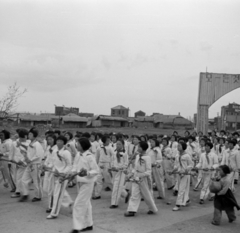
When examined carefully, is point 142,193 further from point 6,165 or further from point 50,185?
point 6,165

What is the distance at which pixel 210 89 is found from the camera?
19281 millimetres

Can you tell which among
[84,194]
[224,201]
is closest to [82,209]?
[84,194]

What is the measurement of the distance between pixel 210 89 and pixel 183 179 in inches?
500

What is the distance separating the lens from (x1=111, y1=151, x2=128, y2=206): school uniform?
745cm

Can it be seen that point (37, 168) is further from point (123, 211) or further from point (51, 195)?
point (123, 211)

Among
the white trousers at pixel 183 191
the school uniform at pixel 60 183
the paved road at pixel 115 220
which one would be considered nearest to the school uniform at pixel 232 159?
the paved road at pixel 115 220

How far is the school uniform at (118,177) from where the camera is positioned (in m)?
7.45

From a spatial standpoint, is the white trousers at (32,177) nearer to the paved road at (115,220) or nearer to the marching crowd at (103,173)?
the marching crowd at (103,173)

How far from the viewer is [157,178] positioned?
28.0 ft

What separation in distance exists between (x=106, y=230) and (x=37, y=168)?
2.86m

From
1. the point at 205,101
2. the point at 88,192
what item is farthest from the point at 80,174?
the point at 205,101

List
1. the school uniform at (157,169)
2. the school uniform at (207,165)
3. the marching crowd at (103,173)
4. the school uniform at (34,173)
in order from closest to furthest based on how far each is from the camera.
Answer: the marching crowd at (103,173)
the school uniform at (34,173)
the school uniform at (207,165)
the school uniform at (157,169)

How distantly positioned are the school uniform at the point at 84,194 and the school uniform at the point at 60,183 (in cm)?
66

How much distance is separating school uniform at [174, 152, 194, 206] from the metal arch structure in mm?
11905
